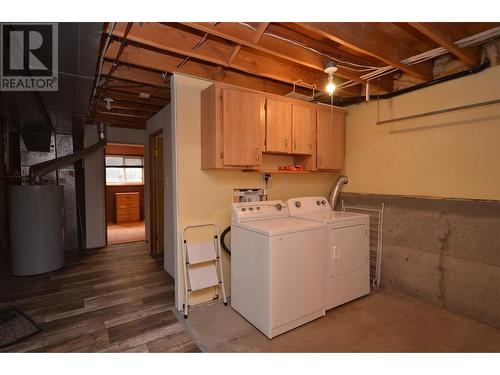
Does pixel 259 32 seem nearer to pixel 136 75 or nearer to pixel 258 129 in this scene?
pixel 258 129

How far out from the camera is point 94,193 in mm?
4977

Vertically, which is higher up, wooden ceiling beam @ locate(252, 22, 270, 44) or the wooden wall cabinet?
wooden ceiling beam @ locate(252, 22, 270, 44)

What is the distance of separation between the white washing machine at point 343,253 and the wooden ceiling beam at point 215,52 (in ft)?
4.93

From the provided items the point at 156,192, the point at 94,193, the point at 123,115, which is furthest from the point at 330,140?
the point at 94,193

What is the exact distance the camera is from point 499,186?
226cm

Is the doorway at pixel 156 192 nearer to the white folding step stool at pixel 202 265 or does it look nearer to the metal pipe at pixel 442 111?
the white folding step stool at pixel 202 265

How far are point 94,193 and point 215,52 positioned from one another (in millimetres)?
4132

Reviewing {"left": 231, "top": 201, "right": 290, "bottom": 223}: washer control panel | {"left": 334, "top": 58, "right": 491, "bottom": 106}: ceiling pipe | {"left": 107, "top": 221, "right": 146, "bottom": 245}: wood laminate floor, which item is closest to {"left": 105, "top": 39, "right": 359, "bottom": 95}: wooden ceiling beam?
{"left": 334, "top": 58, "right": 491, "bottom": 106}: ceiling pipe

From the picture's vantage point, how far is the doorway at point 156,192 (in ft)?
13.8

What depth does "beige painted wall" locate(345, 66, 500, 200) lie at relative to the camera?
232 cm

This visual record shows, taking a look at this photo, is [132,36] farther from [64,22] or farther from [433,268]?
[433,268]

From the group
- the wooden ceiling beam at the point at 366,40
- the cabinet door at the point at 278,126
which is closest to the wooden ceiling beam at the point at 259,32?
the wooden ceiling beam at the point at 366,40

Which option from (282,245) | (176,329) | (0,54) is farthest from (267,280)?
(0,54)

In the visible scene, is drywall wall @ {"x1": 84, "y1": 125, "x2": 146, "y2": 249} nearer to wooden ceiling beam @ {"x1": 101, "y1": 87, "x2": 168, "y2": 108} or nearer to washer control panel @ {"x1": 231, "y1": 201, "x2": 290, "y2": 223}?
wooden ceiling beam @ {"x1": 101, "y1": 87, "x2": 168, "y2": 108}
